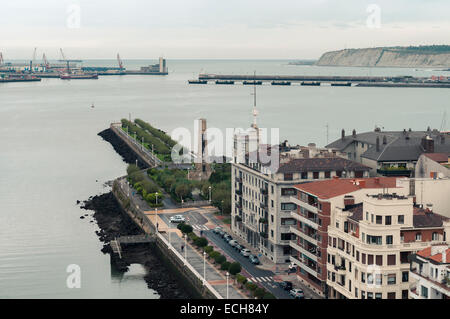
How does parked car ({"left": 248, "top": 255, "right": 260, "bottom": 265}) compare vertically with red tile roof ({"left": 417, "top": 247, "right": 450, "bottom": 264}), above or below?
below

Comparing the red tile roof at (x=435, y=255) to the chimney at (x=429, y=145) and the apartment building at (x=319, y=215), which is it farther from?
the chimney at (x=429, y=145)

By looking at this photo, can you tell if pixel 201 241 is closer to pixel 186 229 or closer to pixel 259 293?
pixel 186 229

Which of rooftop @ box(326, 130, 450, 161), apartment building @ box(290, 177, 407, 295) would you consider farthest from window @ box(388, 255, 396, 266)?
rooftop @ box(326, 130, 450, 161)

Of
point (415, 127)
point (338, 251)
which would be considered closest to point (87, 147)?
point (415, 127)

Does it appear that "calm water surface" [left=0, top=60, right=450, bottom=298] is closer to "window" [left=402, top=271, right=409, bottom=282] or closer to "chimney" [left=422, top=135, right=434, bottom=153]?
"window" [left=402, top=271, right=409, bottom=282]

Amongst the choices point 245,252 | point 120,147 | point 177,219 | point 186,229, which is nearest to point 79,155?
point 120,147

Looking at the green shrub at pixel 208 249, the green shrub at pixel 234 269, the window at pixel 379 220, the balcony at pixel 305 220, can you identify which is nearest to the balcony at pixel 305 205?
the balcony at pixel 305 220

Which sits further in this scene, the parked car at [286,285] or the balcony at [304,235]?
the parked car at [286,285]
